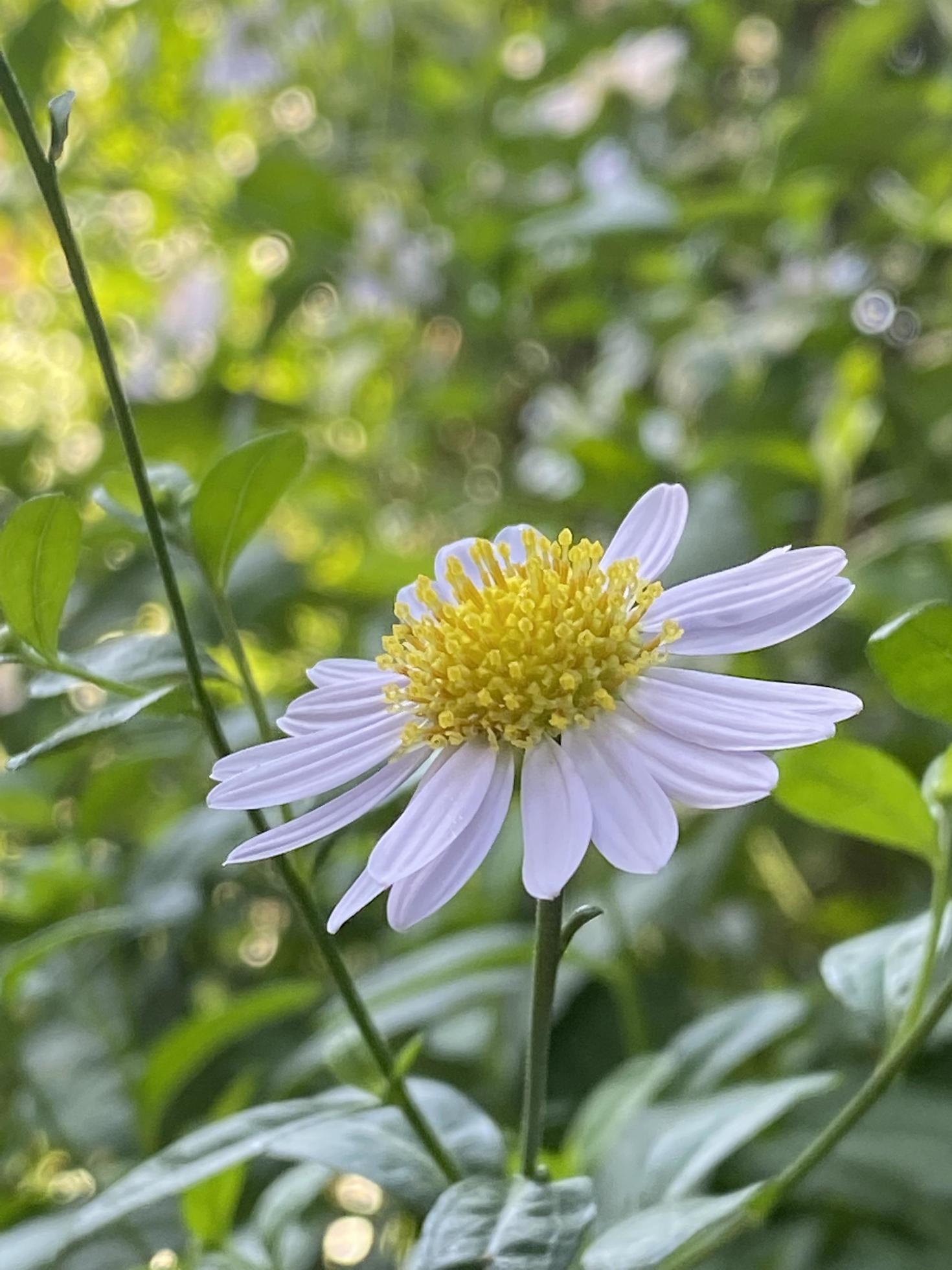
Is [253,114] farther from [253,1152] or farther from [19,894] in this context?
[253,1152]

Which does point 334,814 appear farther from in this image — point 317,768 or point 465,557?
point 465,557

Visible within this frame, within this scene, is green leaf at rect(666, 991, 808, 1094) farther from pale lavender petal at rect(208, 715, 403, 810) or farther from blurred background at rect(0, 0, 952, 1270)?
pale lavender petal at rect(208, 715, 403, 810)

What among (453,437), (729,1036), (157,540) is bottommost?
(729,1036)

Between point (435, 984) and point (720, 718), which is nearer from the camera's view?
point (720, 718)

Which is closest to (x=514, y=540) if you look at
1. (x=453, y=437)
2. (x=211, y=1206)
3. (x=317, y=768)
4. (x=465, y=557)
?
(x=465, y=557)

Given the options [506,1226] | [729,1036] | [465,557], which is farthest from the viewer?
[729,1036]

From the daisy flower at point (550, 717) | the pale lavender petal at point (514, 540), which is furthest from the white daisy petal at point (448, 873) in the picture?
the pale lavender petal at point (514, 540)
